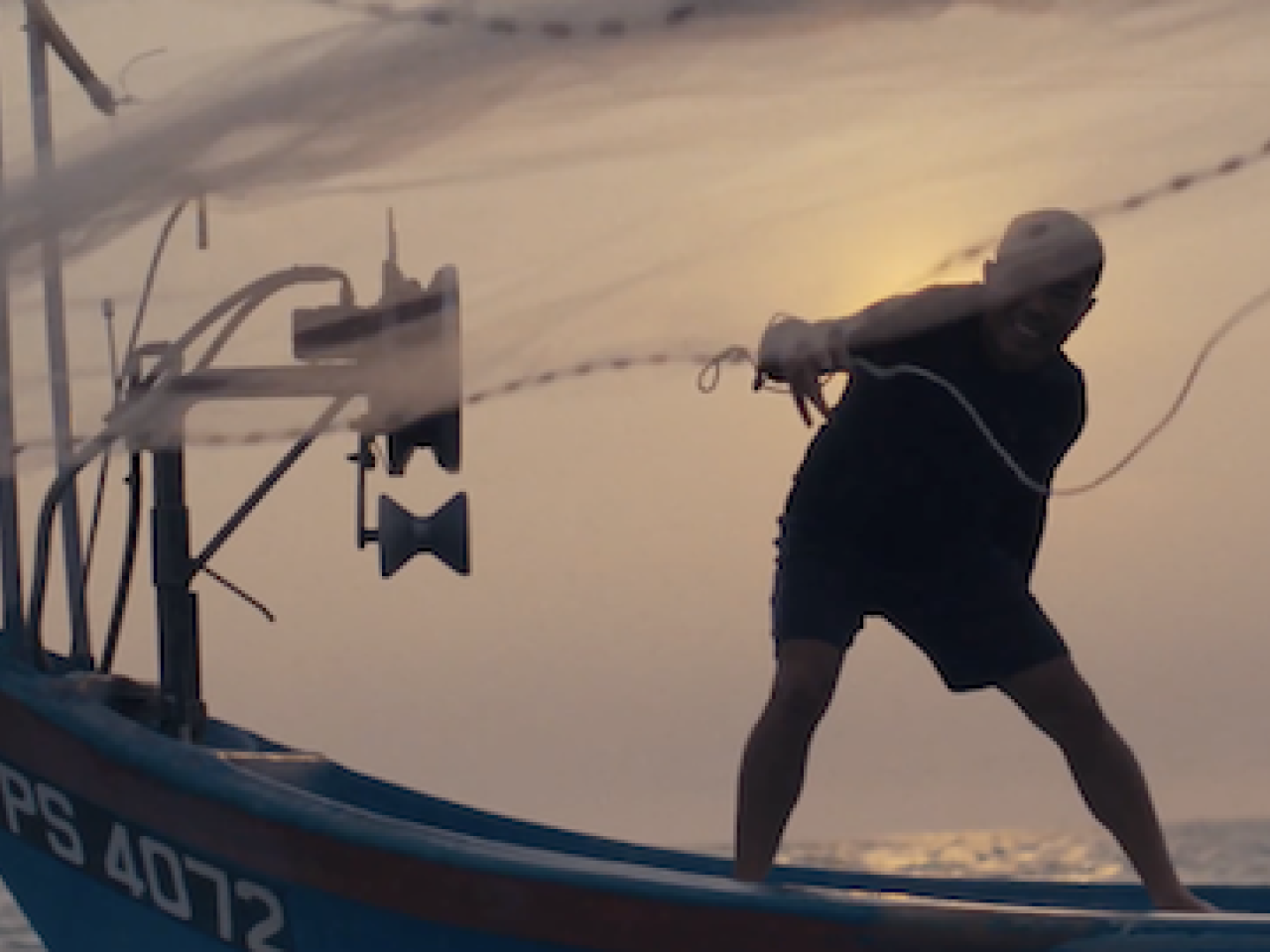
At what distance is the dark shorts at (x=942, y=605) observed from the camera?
521cm

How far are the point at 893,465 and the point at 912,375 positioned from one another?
19 centimetres

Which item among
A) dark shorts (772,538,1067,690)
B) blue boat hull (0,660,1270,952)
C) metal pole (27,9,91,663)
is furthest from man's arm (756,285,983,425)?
metal pole (27,9,91,663)

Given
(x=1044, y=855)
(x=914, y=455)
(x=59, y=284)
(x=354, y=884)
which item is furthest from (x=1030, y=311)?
(x=1044, y=855)

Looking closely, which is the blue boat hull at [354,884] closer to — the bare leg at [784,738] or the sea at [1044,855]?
the bare leg at [784,738]

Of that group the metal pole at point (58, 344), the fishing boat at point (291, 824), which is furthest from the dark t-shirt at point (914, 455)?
the metal pole at point (58, 344)

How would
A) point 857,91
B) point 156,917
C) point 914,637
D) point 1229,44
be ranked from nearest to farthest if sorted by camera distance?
point 1229,44 < point 857,91 < point 914,637 < point 156,917

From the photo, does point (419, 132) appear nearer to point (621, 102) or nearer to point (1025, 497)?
point (621, 102)

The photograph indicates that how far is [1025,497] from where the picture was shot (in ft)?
17.9

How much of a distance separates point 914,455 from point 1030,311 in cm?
38

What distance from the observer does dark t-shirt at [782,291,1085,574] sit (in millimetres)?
5219

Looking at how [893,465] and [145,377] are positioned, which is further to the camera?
[145,377]

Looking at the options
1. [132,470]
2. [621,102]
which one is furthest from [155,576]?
[621,102]

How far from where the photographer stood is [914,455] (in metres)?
5.23

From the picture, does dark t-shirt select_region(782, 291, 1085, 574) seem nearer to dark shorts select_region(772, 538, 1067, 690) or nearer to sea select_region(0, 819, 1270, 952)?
dark shorts select_region(772, 538, 1067, 690)
